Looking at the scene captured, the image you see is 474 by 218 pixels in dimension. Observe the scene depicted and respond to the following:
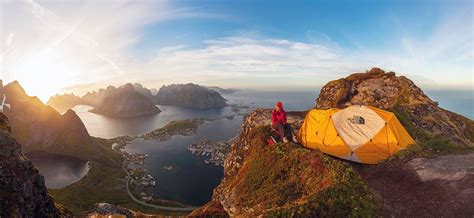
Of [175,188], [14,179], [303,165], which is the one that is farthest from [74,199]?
[303,165]

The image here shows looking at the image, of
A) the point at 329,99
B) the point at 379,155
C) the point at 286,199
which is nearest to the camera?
the point at 286,199

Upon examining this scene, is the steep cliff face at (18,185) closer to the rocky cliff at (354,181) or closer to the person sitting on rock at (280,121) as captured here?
the rocky cliff at (354,181)

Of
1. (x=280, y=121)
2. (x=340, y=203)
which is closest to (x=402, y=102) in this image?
(x=280, y=121)

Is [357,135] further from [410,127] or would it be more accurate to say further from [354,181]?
[410,127]

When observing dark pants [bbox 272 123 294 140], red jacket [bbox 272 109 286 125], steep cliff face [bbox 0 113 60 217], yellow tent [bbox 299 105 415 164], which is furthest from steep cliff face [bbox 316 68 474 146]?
steep cliff face [bbox 0 113 60 217]

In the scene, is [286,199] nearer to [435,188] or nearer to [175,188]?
[435,188]

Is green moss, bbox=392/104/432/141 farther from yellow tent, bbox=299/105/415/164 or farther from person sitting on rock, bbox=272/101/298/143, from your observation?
person sitting on rock, bbox=272/101/298/143
